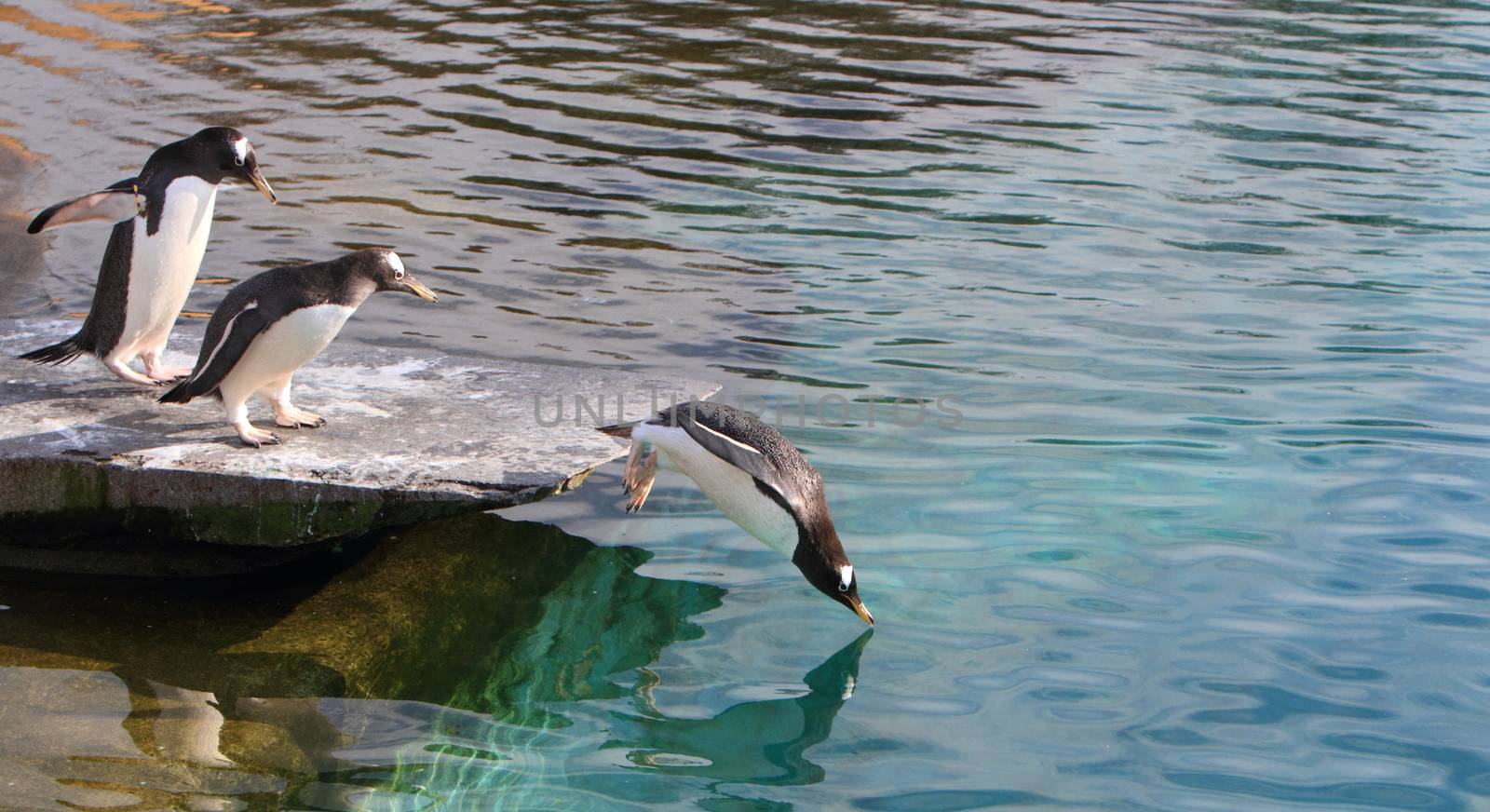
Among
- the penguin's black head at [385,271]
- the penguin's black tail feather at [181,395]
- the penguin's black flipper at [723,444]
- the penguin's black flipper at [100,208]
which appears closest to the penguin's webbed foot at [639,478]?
the penguin's black flipper at [723,444]

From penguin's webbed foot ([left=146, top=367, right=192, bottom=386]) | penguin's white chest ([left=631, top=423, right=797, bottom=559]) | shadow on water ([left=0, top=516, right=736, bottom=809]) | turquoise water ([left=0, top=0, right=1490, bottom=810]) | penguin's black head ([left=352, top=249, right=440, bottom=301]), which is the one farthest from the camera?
penguin's webbed foot ([left=146, top=367, right=192, bottom=386])

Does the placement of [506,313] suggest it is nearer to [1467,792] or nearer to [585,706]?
[585,706]

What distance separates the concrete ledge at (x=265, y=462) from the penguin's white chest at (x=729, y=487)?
193 millimetres

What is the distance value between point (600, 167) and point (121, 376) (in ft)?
13.9

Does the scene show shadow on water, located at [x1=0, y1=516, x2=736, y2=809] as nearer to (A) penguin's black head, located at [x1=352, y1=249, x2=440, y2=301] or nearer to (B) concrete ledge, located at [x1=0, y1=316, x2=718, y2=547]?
(B) concrete ledge, located at [x1=0, y1=316, x2=718, y2=547]

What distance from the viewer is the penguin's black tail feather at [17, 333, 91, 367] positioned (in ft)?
14.5

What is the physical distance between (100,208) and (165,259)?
25cm

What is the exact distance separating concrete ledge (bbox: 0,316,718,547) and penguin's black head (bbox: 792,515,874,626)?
68 centimetres

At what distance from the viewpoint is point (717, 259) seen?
702 centimetres

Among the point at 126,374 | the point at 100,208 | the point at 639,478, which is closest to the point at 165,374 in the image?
the point at 126,374

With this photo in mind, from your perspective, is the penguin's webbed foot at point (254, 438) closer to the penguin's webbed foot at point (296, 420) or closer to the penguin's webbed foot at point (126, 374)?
the penguin's webbed foot at point (296, 420)

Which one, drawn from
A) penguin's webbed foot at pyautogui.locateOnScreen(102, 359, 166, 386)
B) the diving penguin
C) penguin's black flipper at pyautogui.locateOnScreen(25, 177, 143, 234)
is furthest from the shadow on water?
penguin's black flipper at pyautogui.locateOnScreen(25, 177, 143, 234)

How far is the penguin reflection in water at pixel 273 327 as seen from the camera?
12.7 feet

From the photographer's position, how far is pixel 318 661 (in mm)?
3668
